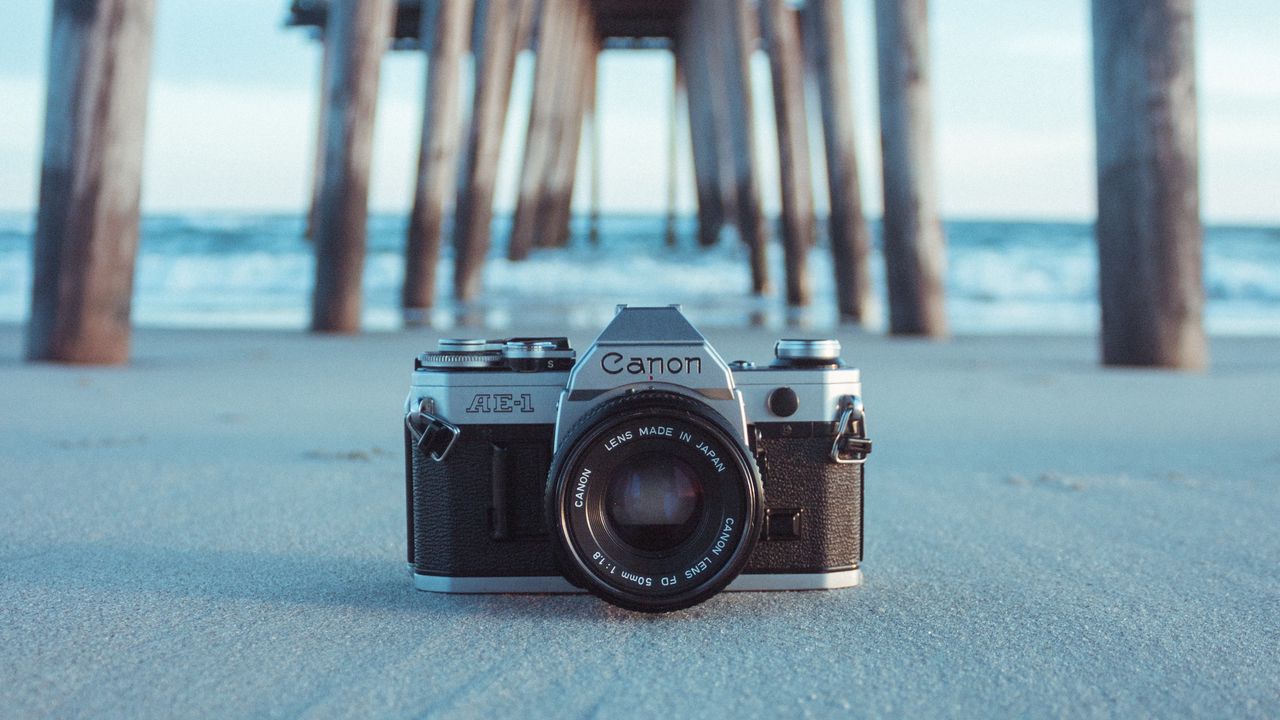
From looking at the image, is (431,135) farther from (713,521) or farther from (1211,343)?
(713,521)

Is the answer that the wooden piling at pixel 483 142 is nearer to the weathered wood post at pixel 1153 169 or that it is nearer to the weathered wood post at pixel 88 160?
the weathered wood post at pixel 88 160

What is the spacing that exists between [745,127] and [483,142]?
299 centimetres

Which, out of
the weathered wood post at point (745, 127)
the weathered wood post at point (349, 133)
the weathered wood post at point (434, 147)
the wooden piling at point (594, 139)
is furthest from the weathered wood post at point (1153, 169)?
the wooden piling at point (594, 139)

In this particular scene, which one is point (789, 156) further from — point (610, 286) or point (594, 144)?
point (594, 144)

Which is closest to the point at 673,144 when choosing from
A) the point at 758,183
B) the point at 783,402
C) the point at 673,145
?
the point at 673,145

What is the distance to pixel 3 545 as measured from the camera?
1.94 m

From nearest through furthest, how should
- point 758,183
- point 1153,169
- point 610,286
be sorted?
point 1153,169 → point 758,183 → point 610,286

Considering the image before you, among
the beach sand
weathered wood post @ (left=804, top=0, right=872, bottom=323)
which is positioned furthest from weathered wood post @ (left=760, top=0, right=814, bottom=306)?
the beach sand

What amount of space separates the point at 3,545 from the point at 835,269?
23.2 feet

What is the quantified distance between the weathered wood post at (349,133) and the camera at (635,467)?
16.3 ft

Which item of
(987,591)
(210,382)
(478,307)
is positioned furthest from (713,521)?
(478,307)

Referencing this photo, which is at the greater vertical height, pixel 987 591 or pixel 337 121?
pixel 337 121

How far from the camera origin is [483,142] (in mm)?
10266

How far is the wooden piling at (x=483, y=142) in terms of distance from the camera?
986cm
